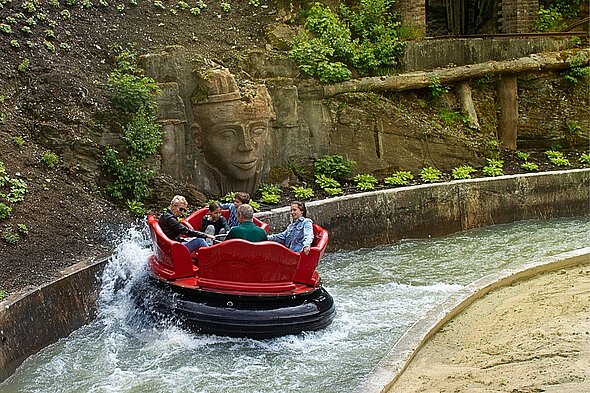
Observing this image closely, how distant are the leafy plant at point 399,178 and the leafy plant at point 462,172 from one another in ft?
2.65

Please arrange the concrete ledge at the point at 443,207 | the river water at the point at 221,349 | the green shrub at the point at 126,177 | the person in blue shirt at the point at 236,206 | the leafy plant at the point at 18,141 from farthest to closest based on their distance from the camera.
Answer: the concrete ledge at the point at 443,207 → the green shrub at the point at 126,177 → the leafy plant at the point at 18,141 → the person in blue shirt at the point at 236,206 → the river water at the point at 221,349

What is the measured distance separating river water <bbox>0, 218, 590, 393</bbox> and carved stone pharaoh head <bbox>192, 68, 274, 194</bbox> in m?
2.23

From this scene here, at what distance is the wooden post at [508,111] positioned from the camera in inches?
630

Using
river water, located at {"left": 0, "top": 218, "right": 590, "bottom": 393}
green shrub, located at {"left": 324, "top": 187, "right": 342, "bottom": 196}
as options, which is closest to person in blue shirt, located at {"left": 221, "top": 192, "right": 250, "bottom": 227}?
river water, located at {"left": 0, "top": 218, "right": 590, "bottom": 393}

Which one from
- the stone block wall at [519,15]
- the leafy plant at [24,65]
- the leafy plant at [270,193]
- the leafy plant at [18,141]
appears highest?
the stone block wall at [519,15]

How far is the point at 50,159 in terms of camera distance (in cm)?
1052

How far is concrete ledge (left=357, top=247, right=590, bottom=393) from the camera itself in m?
5.57

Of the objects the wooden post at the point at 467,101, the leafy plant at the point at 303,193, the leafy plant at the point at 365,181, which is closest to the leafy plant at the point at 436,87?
the wooden post at the point at 467,101

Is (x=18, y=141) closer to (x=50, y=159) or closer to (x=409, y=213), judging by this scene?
(x=50, y=159)

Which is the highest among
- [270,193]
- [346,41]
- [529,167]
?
[346,41]

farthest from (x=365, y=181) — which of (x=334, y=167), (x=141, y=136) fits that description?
(x=141, y=136)

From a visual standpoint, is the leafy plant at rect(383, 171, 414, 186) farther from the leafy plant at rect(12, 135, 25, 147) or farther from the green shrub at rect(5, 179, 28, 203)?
the green shrub at rect(5, 179, 28, 203)

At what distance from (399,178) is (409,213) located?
0.95 meters

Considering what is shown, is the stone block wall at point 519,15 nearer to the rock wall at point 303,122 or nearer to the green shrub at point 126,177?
the rock wall at point 303,122
